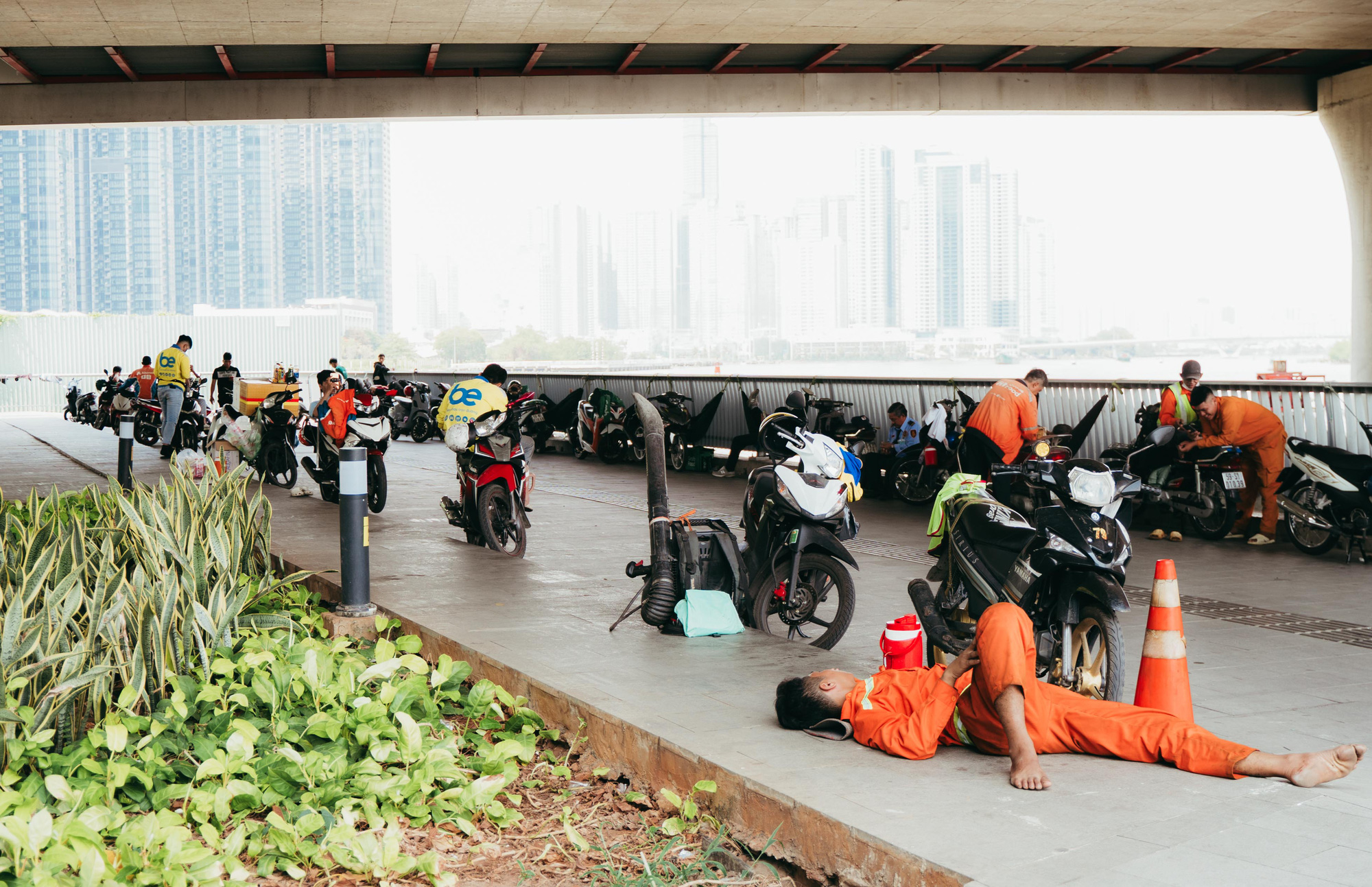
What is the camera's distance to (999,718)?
3779mm

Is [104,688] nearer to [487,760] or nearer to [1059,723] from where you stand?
[487,760]

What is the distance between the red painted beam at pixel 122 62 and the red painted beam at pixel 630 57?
7.71 metres

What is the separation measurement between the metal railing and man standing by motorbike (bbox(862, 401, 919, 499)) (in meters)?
0.89

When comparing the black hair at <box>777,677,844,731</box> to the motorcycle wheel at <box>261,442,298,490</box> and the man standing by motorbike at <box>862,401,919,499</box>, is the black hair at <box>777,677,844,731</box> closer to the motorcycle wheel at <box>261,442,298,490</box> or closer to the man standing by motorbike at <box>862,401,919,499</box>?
the man standing by motorbike at <box>862,401,919,499</box>

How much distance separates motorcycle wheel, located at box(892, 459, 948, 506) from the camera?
13.3 meters

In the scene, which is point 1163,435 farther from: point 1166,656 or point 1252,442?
point 1166,656

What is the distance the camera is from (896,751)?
3.96 meters

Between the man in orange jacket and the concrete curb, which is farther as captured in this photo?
the man in orange jacket

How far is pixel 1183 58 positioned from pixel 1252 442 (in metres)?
12.1

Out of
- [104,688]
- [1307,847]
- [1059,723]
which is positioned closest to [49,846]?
[104,688]

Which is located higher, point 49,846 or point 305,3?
point 305,3

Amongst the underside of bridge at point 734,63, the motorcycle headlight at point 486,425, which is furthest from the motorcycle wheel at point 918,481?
the underside of bridge at point 734,63

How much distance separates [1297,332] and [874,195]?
110 feet

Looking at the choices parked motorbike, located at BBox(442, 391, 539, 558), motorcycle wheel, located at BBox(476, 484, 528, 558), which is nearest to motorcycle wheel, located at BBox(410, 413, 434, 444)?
parked motorbike, located at BBox(442, 391, 539, 558)
